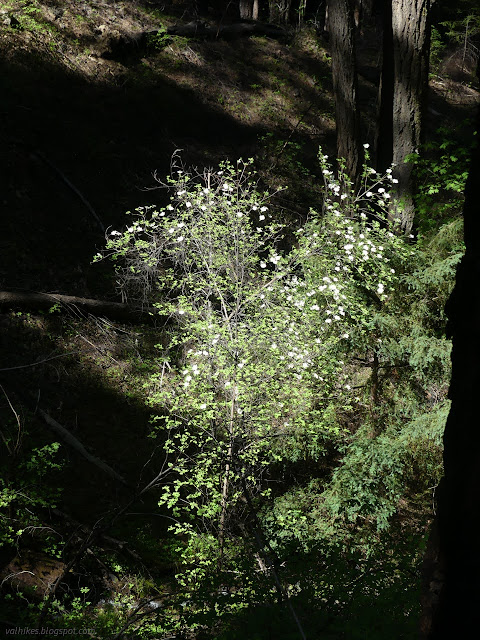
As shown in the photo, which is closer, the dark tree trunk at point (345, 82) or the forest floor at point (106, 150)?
the forest floor at point (106, 150)

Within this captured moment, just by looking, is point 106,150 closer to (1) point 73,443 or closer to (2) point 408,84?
(2) point 408,84

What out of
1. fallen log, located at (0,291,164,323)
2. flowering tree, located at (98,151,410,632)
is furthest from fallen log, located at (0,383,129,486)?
fallen log, located at (0,291,164,323)

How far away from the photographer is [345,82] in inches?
375

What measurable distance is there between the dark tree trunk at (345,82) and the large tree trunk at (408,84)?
109cm

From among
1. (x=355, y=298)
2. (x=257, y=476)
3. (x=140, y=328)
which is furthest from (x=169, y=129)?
(x=257, y=476)

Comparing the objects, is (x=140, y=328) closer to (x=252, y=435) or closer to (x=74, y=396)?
(x=74, y=396)

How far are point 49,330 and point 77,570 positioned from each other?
3.67m

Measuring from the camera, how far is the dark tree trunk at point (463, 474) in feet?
4.91

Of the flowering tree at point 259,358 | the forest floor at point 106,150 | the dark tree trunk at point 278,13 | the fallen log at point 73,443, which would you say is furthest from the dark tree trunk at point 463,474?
the dark tree trunk at point 278,13

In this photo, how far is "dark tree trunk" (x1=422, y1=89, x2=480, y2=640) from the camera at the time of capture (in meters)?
1.50

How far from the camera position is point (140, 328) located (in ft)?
29.2

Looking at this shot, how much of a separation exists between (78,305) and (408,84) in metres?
6.12

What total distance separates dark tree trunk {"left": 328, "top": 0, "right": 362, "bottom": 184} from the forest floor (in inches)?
85.6

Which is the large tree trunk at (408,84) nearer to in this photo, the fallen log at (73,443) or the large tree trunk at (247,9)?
the fallen log at (73,443)
